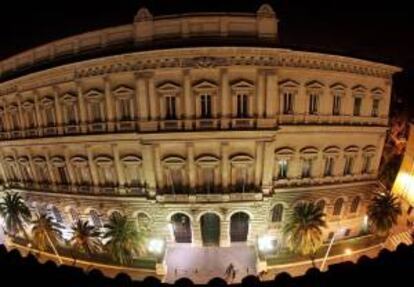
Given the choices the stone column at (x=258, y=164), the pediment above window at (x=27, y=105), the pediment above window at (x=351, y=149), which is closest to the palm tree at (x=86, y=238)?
the pediment above window at (x=27, y=105)

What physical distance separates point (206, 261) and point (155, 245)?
14.6 ft

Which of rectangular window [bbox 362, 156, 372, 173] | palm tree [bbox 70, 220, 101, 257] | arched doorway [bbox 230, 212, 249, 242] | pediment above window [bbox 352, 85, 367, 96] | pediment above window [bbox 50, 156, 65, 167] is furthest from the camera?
pediment above window [bbox 50, 156, 65, 167]

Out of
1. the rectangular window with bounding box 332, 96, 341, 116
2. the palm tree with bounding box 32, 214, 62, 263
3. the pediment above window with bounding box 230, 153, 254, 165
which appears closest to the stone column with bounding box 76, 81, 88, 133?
the palm tree with bounding box 32, 214, 62, 263

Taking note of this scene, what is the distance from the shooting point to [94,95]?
92.6ft

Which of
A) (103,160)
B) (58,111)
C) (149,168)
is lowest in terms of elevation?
(149,168)

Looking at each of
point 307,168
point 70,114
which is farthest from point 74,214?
point 307,168

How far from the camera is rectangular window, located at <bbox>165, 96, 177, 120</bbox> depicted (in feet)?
88.6

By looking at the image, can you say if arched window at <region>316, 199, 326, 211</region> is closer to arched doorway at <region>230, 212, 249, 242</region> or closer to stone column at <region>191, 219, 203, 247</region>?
arched doorway at <region>230, 212, 249, 242</region>

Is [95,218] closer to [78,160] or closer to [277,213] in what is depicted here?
[78,160]

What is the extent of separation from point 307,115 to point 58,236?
23.1 meters

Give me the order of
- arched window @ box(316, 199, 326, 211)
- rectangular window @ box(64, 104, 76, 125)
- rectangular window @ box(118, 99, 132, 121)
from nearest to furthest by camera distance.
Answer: rectangular window @ box(118, 99, 132, 121) < rectangular window @ box(64, 104, 76, 125) < arched window @ box(316, 199, 326, 211)

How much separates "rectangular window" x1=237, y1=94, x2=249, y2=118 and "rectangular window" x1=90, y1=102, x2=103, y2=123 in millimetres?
10713

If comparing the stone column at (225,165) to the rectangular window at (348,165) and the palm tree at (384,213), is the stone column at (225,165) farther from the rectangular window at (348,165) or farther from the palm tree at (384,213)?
the palm tree at (384,213)

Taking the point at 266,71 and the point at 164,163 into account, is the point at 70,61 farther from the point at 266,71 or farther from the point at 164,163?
the point at 266,71
